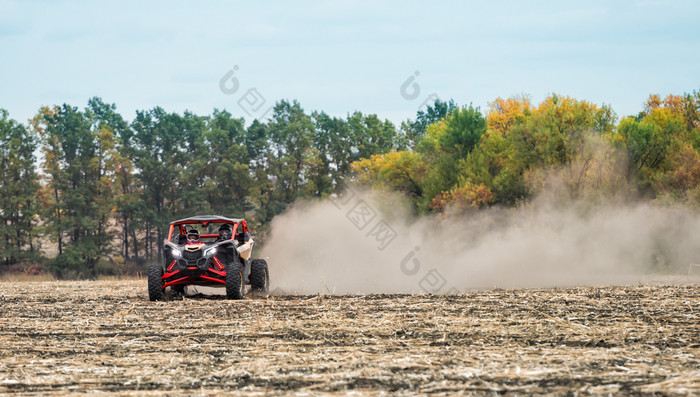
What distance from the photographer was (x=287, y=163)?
88688mm

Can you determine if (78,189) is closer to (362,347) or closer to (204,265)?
(204,265)

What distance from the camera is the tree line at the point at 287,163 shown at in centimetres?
5703

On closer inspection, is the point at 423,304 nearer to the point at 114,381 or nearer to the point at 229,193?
the point at 114,381

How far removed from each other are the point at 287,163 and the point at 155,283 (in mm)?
68283

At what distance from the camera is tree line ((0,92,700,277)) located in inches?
2245

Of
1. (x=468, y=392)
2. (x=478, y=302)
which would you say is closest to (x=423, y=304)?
(x=478, y=302)

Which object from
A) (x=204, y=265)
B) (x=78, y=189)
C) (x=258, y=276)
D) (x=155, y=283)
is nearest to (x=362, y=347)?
(x=204, y=265)

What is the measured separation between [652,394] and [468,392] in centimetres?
189

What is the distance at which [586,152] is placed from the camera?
5525 centimetres

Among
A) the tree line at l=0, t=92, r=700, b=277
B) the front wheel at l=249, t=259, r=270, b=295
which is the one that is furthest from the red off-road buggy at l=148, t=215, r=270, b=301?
the tree line at l=0, t=92, r=700, b=277

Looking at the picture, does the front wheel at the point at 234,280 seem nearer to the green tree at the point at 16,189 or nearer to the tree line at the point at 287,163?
the tree line at the point at 287,163

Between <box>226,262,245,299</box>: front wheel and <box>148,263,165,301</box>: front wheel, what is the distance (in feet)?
6.34

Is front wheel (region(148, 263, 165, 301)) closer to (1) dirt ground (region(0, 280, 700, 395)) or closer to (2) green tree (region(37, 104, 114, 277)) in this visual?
(1) dirt ground (region(0, 280, 700, 395))

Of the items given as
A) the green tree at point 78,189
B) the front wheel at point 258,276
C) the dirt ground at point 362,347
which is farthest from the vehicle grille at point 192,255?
the green tree at point 78,189
